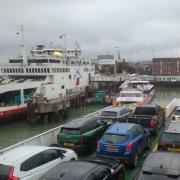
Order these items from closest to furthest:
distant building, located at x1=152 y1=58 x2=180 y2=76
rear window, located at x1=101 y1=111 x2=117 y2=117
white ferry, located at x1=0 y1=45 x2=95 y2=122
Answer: rear window, located at x1=101 y1=111 x2=117 y2=117 < white ferry, located at x1=0 y1=45 x2=95 y2=122 < distant building, located at x1=152 y1=58 x2=180 y2=76

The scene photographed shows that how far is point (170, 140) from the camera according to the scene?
33.8ft

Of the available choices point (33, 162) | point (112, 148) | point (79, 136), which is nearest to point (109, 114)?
point (79, 136)

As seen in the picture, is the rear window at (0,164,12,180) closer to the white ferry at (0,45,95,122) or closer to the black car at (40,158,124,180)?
the black car at (40,158,124,180)

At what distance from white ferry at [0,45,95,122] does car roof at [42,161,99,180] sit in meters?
21.5

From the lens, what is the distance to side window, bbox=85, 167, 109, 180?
22.8 feet

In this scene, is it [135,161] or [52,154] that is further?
[135,161]

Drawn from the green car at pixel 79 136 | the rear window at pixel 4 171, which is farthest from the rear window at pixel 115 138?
the rear window at pixel 4 171

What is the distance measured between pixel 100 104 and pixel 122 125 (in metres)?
29.0

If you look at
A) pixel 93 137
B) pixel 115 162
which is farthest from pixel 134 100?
pixel 115 162

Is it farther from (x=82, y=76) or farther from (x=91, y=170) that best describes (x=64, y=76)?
(x=91, y=170)

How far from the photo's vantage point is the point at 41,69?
36.7 meters

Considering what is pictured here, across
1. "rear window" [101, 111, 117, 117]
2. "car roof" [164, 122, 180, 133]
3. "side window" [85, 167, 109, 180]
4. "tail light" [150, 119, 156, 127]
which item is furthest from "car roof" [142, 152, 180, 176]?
"rear window" [101, 111, 117, 117]

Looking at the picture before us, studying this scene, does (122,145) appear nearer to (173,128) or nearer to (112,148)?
(112,148)

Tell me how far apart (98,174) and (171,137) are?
411 centimetres
